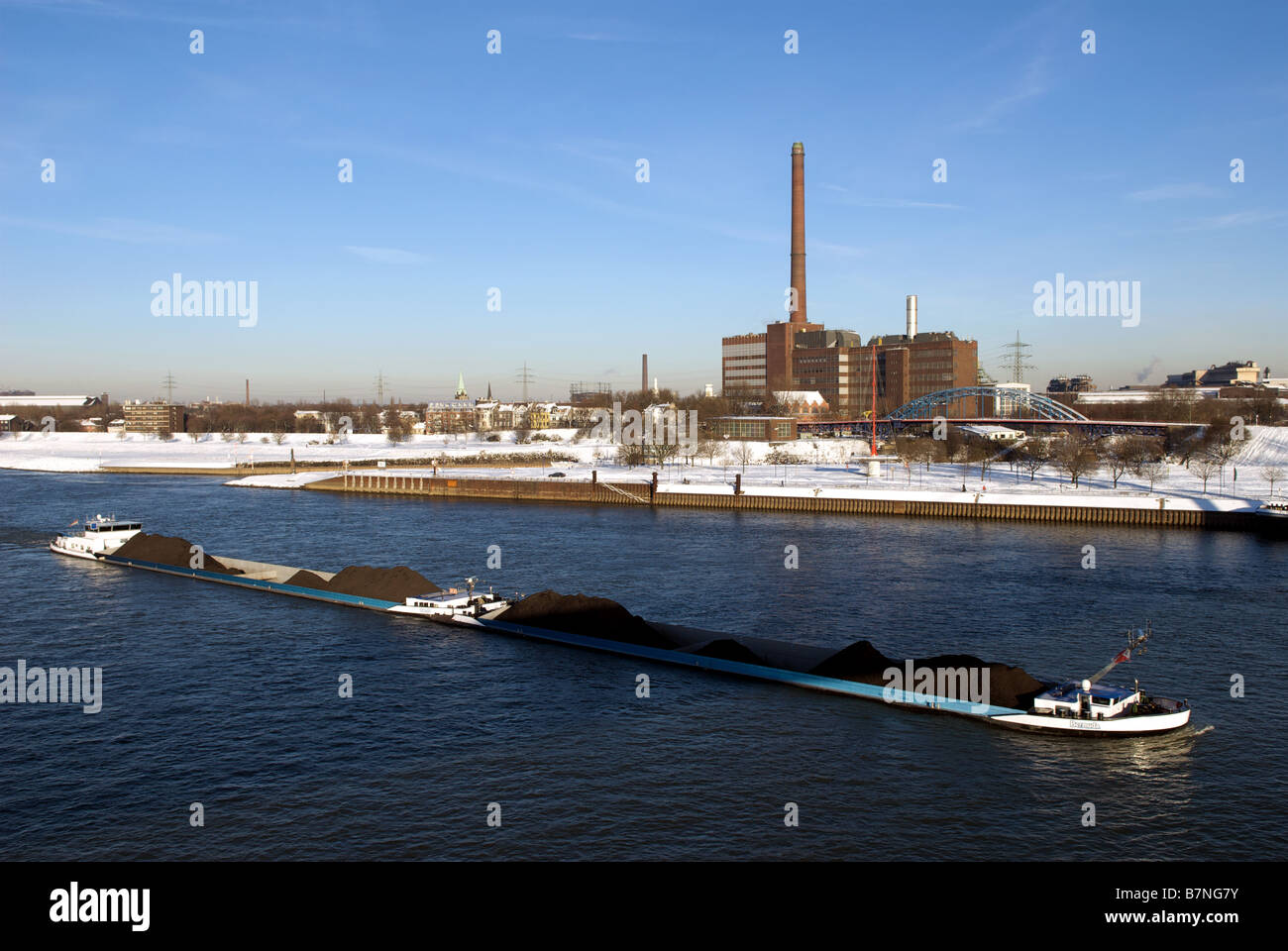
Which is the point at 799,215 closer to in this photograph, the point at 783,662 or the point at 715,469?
the point at 715,469

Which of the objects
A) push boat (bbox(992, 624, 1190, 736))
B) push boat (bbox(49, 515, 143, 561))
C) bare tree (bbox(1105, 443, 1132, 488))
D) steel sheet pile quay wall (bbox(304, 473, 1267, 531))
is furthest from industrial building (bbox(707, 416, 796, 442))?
push boat (bbox(992, 624, 1190, 736))

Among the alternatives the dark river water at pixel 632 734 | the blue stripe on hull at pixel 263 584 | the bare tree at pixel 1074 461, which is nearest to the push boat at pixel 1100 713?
the dark river water at pixel 632 734

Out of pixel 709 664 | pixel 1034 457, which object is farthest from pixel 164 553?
pixel 1034 457

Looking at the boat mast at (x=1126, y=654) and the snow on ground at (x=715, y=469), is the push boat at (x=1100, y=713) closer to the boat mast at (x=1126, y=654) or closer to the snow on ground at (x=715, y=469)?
the boat mast at (x=1126, y=654)

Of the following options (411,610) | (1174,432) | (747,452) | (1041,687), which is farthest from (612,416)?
(1041,687)
